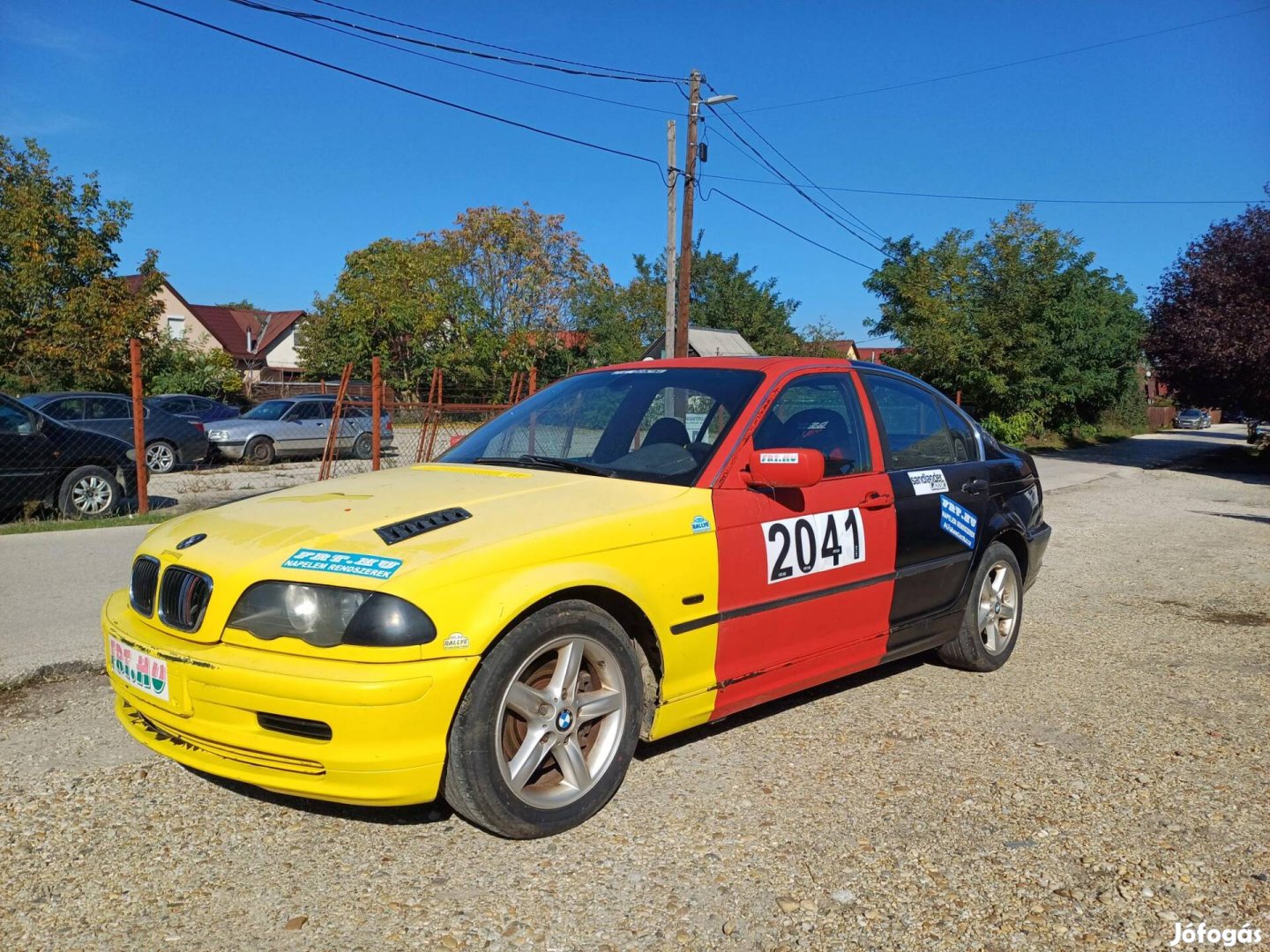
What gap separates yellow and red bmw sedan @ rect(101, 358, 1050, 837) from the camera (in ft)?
9.50

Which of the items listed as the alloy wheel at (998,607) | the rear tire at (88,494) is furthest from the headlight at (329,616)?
the rear tire at (88,494)

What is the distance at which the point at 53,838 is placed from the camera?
3.20 metres

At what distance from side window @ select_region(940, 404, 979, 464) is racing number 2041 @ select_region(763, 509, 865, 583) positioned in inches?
47.8

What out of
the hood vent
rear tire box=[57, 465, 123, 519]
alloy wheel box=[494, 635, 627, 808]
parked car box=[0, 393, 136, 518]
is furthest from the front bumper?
rear tire box=[57, 465, 123, 519]

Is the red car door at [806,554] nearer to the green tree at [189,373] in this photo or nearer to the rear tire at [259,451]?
the rear tire at [259,451]

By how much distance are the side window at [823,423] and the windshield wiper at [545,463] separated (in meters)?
0.67

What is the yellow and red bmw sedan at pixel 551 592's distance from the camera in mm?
2895

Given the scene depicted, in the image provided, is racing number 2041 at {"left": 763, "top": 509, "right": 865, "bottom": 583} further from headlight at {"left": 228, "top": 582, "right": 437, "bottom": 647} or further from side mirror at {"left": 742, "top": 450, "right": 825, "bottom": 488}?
headlight at {"left": 228, "top": 582, "right": 437, "bottom": 647}

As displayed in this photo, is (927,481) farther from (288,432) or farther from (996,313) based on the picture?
(996,313)

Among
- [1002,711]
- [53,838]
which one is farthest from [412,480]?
[1002,711]

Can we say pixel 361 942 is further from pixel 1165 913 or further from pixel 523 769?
pixel 1165 913

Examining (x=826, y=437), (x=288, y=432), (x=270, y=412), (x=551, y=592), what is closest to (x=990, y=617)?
(x=826, y=437)

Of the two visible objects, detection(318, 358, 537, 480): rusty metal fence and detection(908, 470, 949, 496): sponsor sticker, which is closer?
detection(908, 470, 949, 496): sponsor sticker

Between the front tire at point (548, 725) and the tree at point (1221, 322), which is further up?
the tree at point (1221, 322)
